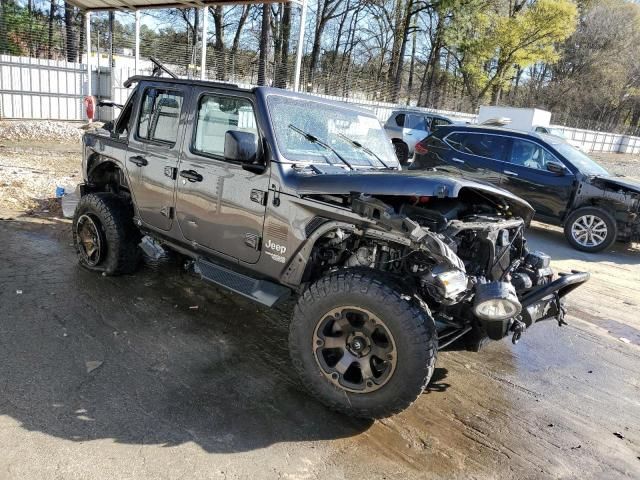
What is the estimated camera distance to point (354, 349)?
10.3 feet

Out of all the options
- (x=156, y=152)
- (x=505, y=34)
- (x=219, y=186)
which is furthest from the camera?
(x=505, y=34)

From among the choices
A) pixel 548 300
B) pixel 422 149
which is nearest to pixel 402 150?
pixel 422 149

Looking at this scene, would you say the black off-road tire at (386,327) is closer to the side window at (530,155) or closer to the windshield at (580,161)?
the side window at (530,155)

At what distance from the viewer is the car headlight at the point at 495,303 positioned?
2881 mm

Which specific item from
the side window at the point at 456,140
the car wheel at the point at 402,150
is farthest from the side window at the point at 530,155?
the car wheel at the point at 402,150

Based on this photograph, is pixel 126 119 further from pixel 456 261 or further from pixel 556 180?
pixel 556 180

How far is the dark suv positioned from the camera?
8.01 m

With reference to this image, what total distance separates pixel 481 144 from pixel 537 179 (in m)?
1.24

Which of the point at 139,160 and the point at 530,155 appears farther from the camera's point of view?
the point at 530,155

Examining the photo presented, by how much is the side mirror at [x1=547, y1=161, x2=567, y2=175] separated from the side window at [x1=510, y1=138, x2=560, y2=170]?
0.41 feet

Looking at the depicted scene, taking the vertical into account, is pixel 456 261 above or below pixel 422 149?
below

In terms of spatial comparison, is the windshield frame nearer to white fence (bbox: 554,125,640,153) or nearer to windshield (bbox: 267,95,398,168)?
windshield (bbox: 267,95,398,168)

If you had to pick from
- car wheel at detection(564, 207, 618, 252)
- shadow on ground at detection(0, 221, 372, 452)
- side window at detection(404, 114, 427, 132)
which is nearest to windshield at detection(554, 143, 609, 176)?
car wheel at detection(564, 207, 618, 252)

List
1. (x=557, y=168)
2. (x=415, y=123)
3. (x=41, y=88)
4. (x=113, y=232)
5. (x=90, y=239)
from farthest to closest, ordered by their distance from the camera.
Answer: (x=41, y=88) < (x=415, y=123) < (x=557, y=168) < (x=90, y=239) < (x=113, y=232)
